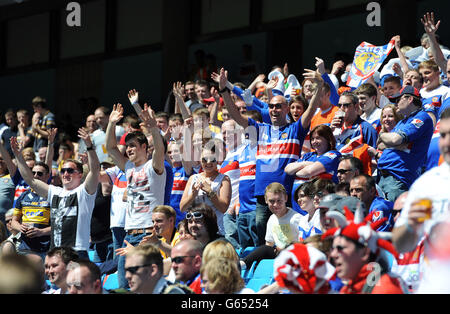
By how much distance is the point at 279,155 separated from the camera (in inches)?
324

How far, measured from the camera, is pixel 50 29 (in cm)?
1919

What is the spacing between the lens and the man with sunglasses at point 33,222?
8.94 m

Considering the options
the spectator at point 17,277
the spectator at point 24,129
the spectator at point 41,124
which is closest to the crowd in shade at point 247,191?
the spectator at point 17,277

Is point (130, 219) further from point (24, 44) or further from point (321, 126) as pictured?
point (24, 44)

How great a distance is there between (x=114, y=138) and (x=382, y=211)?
334cm

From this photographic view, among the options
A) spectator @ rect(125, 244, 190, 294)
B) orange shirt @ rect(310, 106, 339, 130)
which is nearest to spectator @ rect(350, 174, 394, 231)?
spectator @ rect(125, 244, 190, 294)

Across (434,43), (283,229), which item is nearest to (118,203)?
(283,229)

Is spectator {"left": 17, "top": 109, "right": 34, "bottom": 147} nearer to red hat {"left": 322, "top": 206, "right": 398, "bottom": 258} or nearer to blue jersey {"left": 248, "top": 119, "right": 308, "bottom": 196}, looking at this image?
blue jersey {"left": 248, "top": 119, "right": 308, "bottom": 196}

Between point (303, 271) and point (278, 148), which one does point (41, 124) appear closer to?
point (278, 148)

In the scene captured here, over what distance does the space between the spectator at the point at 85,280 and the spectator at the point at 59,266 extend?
3.01 ft

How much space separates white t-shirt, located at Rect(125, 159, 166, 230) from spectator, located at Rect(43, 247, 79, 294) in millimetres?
1083

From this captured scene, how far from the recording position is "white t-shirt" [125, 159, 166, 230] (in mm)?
7954

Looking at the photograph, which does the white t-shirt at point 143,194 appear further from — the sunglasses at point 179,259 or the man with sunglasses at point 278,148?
the sunglasses at point 179,259

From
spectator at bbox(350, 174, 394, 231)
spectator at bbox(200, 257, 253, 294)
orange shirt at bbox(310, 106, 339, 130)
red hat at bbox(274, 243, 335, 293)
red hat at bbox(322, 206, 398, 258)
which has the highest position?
orange shirt at bbox(310, 106, 339, 130)
